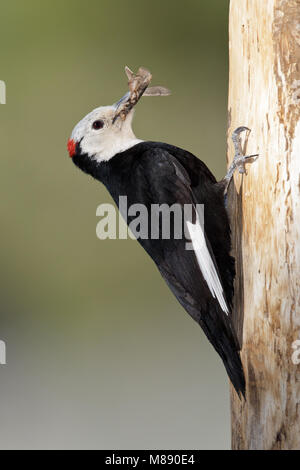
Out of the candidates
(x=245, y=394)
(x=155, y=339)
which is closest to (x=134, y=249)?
(x=155, y=339)

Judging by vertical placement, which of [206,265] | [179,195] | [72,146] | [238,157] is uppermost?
[72,146]

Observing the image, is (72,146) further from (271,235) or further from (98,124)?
(271,235)

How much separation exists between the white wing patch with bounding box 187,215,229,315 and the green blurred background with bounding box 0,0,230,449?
2221 millimetres

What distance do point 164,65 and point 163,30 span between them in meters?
0.23

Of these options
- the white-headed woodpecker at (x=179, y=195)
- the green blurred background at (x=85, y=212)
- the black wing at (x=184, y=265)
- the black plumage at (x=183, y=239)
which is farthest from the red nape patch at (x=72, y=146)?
the green blurred background at (x=85, y=212)

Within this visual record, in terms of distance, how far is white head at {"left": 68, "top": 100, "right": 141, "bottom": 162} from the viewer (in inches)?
90.3

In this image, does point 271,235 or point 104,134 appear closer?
point 271,235

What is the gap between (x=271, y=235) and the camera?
1.73 meters

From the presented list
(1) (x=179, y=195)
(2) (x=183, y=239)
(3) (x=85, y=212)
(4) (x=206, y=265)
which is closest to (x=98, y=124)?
(1) (x=179, y=195)

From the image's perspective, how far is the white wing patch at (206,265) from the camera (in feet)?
6.13

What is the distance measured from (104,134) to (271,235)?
0.83 metres
